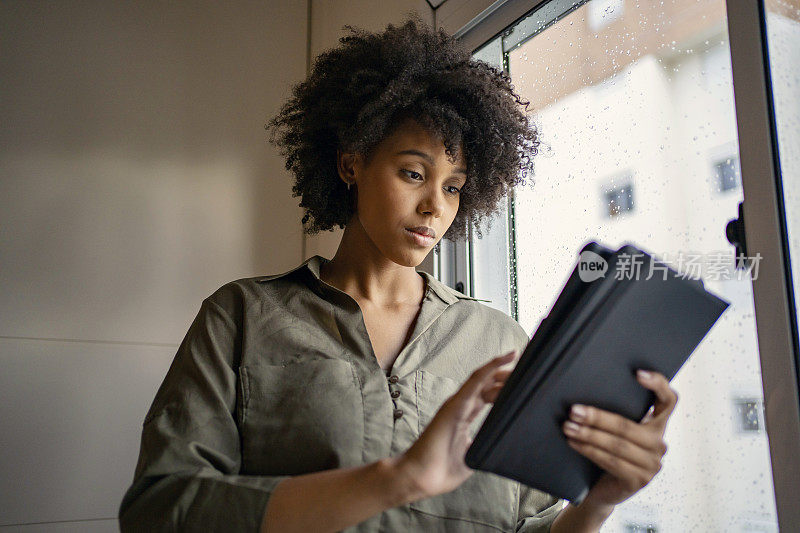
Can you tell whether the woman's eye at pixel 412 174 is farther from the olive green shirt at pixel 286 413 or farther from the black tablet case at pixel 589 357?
the black tablet case at pixel 589 357

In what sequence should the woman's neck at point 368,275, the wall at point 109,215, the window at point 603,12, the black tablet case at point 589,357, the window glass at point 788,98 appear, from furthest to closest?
the wall at point 109,215, the window at point 603,12, the woman's neck at point 368,275, the window glass at point 788,98, the black tablet case at point 589,357

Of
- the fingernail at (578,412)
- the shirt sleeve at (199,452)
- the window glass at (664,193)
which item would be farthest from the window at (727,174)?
the shirt sleeve at (199,452)

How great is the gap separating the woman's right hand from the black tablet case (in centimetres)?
2

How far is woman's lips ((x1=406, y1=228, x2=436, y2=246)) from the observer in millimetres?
1095

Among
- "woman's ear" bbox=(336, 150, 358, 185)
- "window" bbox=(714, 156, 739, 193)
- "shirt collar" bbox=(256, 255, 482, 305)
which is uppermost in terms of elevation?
"woman's ear" bbox=(336, 150, 358, 185)

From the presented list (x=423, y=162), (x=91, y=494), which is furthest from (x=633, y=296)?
(x=91, y=494)

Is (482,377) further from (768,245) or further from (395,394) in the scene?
(768,245)

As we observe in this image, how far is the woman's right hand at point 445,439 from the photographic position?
74 centimetres

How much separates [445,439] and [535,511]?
0.46m

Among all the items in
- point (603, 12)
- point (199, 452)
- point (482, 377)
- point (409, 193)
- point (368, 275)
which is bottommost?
point (199, 452)

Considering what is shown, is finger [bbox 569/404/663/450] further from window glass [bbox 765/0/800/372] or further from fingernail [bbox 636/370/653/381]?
window glass [bbox 765/0/800/372]

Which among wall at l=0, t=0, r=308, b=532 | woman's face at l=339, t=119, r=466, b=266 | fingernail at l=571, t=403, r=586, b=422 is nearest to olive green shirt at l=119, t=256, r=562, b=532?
woman's face at l=339, t=119, r=466, b=266

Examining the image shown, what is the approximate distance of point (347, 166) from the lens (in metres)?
1.25

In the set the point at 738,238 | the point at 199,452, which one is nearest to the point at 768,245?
the point at 738,238
